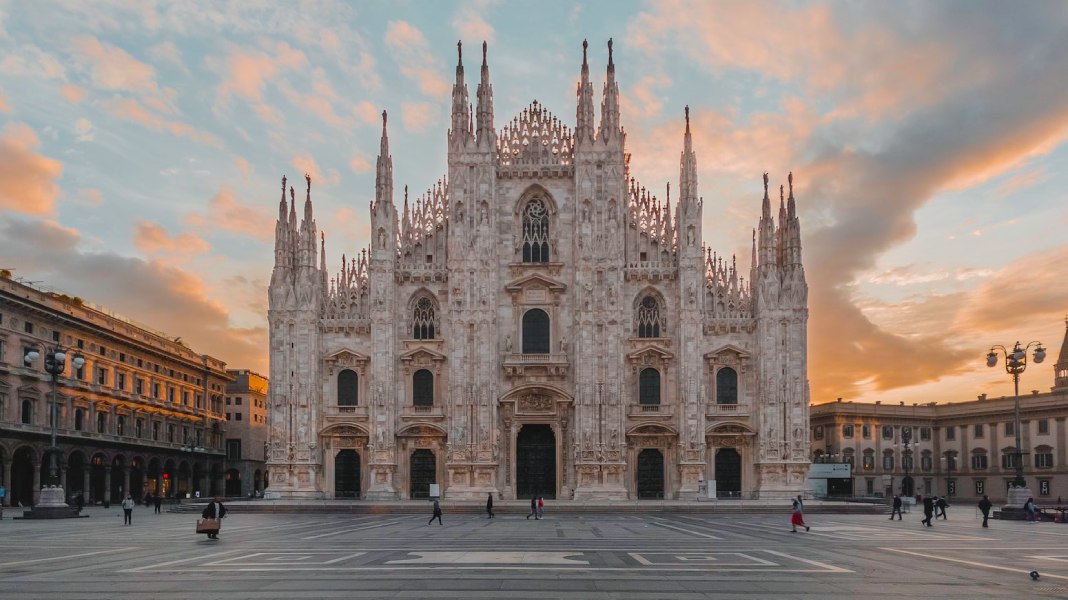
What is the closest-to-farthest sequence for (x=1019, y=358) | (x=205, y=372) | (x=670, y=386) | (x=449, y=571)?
(x=449, y=571), (x=1019, y=358), (x=670, y=386), (x=205, y=372)

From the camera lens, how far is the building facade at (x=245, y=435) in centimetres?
9744

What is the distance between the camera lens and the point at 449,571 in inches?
789

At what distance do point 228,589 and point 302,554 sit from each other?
7.05 meters

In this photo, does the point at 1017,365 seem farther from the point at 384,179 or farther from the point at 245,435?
the point at 245,435

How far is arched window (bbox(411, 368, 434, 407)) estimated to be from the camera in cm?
5991

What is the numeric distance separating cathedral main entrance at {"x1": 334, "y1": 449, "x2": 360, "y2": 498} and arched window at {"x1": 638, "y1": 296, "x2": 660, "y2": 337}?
1851 centimetres

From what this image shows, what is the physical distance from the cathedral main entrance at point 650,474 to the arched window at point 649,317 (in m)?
6.87

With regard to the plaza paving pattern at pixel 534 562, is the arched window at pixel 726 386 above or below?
above

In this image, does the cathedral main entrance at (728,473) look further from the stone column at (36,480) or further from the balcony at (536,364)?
the stone column at (36,480)

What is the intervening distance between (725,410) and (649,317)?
699 centimetres

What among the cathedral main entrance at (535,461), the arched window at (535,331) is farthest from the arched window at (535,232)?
the cathedral main entrance at (535,461)

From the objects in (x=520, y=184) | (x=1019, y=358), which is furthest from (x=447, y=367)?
(x=1019, y=358)

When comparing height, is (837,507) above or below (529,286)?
below

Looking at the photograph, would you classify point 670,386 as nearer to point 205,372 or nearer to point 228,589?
point 228,589
